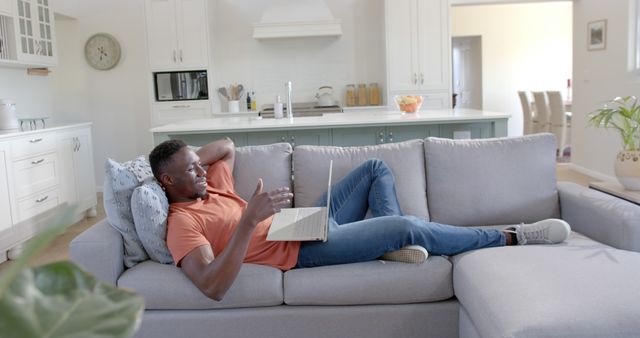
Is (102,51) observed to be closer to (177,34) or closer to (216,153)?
(177,34)

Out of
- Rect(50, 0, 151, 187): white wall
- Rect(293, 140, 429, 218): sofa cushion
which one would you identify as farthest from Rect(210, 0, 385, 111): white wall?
Rect(293, 140, 429, 218): sofa cushion

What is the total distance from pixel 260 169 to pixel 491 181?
110cm

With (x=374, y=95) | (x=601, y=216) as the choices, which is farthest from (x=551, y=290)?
(x=374, y=95)

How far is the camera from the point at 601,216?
2.59 meters

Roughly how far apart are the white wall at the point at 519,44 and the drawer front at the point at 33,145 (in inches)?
271

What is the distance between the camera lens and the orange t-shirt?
222 centimetres

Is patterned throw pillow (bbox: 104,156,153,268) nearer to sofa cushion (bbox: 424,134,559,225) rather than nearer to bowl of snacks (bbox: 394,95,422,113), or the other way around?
sofa cushion (bbox: 424,134,559,225)

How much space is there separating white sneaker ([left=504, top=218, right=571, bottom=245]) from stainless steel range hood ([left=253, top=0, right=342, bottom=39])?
4775mm

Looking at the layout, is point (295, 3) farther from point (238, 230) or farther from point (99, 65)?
point (238, 230)

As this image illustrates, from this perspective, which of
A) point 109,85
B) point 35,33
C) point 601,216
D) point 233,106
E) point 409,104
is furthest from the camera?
point 109,85

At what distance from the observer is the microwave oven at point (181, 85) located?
22.4 ft

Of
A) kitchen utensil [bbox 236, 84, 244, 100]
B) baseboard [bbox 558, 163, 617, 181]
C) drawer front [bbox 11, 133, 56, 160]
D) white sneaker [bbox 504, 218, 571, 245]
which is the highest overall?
kitchen utensil [bbox 236, 84, 244, 100]

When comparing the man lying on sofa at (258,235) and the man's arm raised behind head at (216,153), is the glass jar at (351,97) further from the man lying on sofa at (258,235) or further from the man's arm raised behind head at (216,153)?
the man lying on sofa at (258,235)

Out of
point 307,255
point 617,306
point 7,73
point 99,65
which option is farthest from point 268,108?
point 617,306
